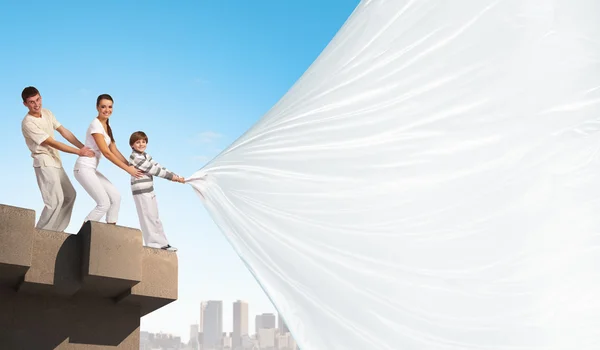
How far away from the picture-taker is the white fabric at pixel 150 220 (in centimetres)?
639

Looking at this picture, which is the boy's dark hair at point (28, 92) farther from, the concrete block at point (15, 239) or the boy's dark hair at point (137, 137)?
the concrete block at point (15, 239)

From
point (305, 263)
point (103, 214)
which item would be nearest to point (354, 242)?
point (305, 263)

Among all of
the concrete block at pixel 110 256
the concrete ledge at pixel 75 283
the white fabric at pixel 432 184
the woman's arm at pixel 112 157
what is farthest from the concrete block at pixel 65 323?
the white fabric at pixel 432 184

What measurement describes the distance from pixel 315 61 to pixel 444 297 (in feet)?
7.96

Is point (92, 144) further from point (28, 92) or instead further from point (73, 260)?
point (73, 260)

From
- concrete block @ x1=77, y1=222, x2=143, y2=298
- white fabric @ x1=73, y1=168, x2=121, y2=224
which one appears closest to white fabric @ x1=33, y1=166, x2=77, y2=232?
white fabric @ x1=73, y1=168, x2=121, y2=224

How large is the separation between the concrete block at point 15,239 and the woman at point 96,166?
616 millimetres

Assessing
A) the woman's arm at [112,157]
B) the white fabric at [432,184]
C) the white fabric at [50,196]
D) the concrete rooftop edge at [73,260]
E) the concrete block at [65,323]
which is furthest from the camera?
the white fabric at [50,196]

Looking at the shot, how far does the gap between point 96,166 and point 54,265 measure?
3.17ft

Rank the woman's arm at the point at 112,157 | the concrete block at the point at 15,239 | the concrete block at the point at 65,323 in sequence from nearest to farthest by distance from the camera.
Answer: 1. the concrete block at the point at 15,239
2. the concrete block at the point at 65,323
3. the woman's arm at the point at 112,157

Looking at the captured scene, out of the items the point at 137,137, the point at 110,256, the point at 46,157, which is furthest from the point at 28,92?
the point at 110,256

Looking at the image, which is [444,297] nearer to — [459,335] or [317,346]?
[459,335]

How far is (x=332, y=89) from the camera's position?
5879 millimetres

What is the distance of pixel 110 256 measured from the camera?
610 centimetres
